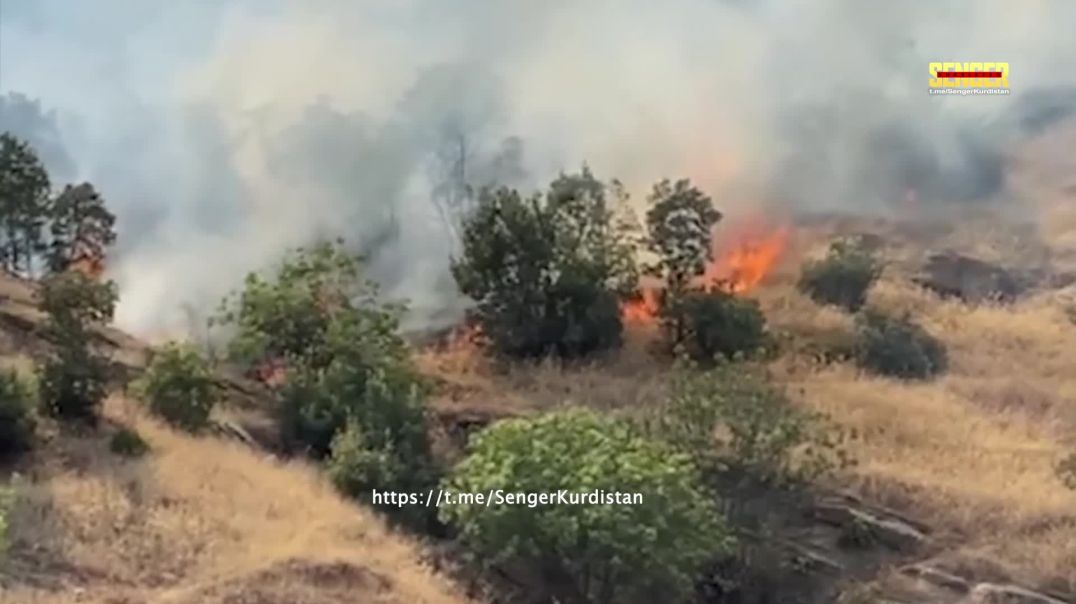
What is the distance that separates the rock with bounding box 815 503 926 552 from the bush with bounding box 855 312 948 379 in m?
8.12

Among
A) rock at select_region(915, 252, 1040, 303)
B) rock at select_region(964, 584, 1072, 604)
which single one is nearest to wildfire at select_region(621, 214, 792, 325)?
rock at select_region(915, 252, 1040, 303)

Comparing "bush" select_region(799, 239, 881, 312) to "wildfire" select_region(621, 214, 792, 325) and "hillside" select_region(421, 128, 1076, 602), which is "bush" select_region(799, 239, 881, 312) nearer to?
"hillside" select_region(421, 128, 1076, 602)

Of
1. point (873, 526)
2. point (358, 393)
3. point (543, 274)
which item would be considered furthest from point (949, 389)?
point (358, 393)

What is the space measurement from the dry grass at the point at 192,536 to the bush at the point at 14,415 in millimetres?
455

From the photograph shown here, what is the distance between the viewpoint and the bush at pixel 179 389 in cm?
2708

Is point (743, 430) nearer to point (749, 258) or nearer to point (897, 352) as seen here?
point (897, 352)

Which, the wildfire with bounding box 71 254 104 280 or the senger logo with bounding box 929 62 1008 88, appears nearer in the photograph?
the wildfire with bounding box 71 254 104 280

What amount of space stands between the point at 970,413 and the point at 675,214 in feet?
26.9

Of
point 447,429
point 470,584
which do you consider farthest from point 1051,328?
point 470,584

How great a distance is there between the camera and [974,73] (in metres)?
52.0

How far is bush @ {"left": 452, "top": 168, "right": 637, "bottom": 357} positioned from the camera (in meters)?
33.3

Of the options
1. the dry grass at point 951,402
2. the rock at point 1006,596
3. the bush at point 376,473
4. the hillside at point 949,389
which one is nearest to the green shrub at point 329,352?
the bush at point 376,473

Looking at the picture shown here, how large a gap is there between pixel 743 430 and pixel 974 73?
102 feet

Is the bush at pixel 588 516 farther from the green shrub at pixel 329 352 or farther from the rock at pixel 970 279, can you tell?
the rock at pixel 970 279
